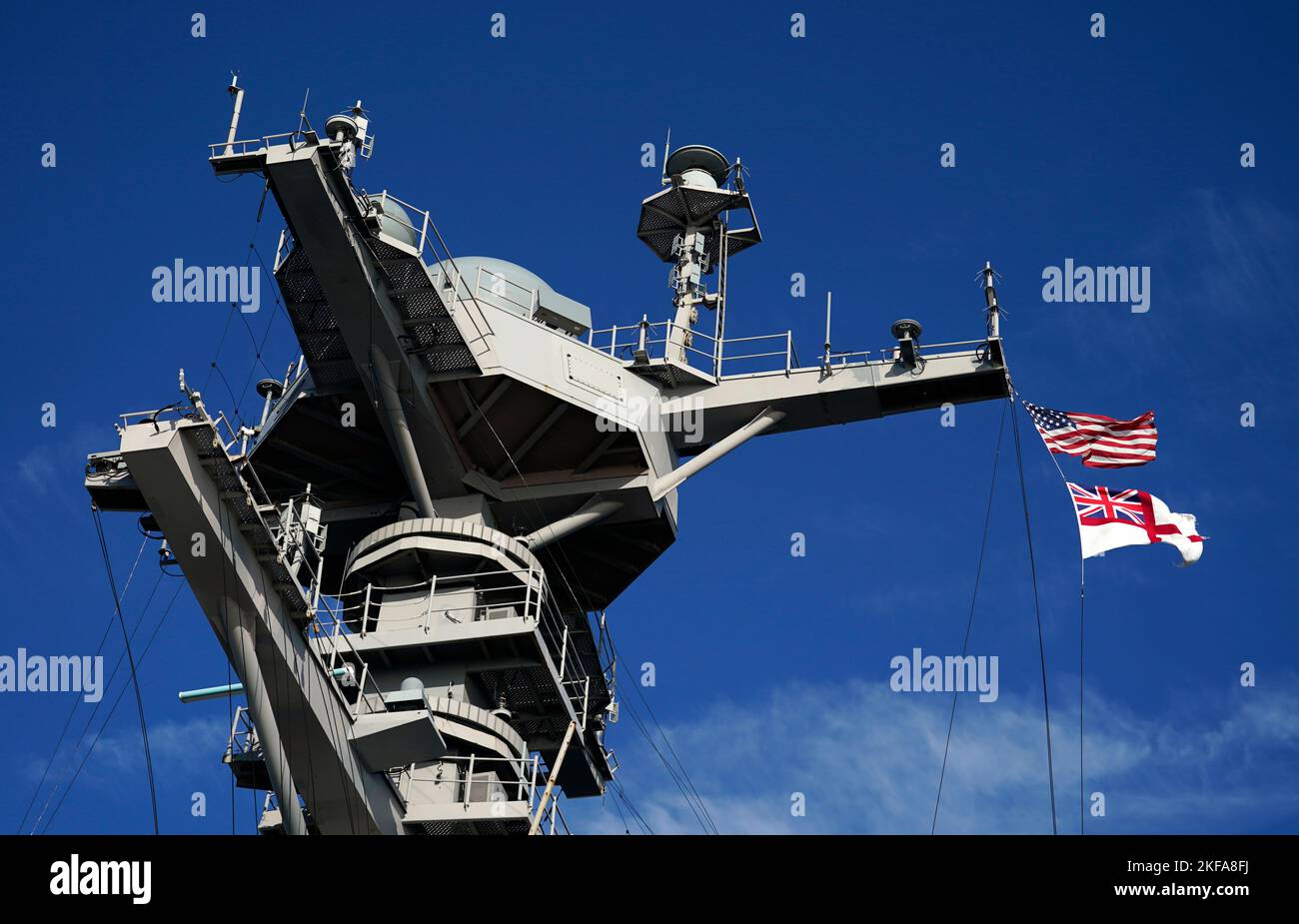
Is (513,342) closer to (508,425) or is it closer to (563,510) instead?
(508,425)

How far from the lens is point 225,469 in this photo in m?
19.3

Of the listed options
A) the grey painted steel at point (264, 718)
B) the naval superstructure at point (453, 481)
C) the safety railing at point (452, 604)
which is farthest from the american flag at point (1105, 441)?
the grey painted steel at point (264, 718)

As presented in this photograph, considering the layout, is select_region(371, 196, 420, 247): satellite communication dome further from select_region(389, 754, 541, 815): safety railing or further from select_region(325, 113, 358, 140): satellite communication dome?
select_region(389, 754, 541, 815): safety railing

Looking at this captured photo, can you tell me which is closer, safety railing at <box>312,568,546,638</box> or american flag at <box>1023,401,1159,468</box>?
american flag at <box>1023,401,1159,468</box>

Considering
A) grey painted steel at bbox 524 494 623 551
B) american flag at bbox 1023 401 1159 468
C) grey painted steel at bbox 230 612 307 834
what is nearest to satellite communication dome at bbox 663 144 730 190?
grey painted steel at bbox 524 494 623 551

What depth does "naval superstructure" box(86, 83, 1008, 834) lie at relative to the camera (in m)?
21.5

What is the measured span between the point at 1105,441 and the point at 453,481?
12.0m

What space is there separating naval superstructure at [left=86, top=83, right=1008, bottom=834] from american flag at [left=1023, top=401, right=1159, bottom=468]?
5030mm

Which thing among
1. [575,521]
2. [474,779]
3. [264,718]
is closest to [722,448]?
[575,521]

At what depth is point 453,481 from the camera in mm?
28750

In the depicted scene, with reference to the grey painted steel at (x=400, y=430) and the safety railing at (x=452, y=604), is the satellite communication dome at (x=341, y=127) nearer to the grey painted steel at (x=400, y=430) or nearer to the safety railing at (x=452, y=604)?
the grey painted steel at (x=400, y=430)

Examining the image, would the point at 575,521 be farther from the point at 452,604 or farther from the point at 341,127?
the point at 341,127
